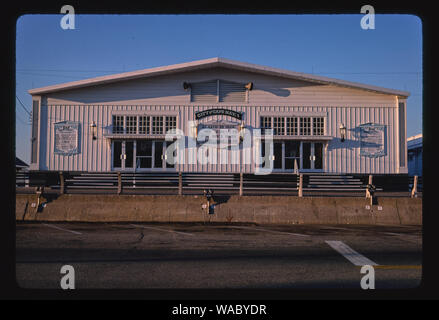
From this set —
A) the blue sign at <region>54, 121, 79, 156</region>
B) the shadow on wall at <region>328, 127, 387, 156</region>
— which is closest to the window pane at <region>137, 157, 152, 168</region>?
the blue sign at <region>54, 121, 79, 156</region>

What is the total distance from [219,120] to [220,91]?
1504 mm

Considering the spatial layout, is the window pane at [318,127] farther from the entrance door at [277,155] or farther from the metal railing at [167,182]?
the metal railing at [167,182]

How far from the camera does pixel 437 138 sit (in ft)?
7.97

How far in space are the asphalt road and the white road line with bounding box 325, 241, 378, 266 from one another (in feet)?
0.05

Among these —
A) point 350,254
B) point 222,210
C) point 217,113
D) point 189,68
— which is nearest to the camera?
point 350,254

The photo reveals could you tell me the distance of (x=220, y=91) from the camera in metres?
18.5

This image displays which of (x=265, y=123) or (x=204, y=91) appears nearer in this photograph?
(x=204, y=91)

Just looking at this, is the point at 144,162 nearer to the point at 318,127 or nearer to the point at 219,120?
the point at 219,120

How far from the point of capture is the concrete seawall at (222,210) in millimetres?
11773

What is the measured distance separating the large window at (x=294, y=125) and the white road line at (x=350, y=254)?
11240 mm

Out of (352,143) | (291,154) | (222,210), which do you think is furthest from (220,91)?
(222,210)

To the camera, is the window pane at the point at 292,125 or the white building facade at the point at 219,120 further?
the window pane at the point at 292,125

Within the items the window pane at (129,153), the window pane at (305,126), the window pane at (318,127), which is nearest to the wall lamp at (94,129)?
the window pane at (129,153)
